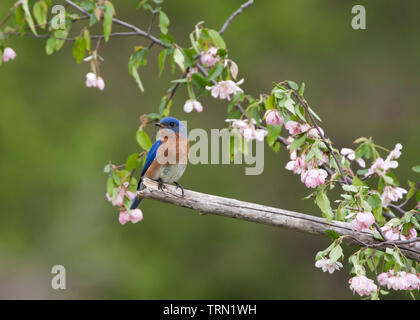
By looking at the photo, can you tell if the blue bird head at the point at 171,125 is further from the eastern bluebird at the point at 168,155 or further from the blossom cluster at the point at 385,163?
the blossom cluster at the point at 385,163

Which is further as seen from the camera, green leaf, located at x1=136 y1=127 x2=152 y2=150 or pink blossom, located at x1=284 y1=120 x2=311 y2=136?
green leaf, located at x1=136 y1=127 x2=152 y2=150

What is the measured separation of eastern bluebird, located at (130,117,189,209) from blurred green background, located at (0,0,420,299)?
321 cm

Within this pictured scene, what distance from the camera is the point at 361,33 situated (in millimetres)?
7867

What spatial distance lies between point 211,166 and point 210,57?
4.34 m

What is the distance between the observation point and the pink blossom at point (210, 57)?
3377mm

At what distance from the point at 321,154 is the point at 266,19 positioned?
5.56 m

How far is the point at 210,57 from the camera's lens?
3381 millimetres

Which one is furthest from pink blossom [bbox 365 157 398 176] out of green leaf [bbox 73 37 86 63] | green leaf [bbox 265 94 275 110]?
green leaf [bbox 73 37 86 63]

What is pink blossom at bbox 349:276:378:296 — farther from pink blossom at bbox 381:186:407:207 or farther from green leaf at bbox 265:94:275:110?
green leaf at bbox 265:94:275:110

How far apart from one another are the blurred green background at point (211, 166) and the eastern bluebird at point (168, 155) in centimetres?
321

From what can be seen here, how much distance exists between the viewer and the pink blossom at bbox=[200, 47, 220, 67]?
338cm

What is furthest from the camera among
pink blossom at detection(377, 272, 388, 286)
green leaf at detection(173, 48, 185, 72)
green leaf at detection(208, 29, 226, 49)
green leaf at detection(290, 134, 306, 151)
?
green leaf at detection(208, 29, 226, 49)

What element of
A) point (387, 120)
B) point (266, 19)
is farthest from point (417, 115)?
point (266, 19)

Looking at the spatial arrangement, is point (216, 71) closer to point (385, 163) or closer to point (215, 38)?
point (215, 38)
